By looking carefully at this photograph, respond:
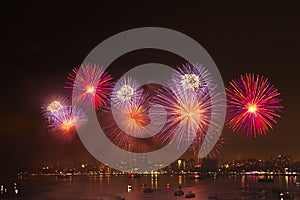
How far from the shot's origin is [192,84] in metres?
35.3

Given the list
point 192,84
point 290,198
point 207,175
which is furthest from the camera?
point 207,175

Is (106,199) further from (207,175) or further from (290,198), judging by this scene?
(207,175)

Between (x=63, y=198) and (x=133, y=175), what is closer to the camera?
(x=63, y=198)

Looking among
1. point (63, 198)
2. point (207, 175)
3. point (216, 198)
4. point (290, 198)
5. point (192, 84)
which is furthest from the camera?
point (207, 175)

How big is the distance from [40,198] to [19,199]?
3.99 metres

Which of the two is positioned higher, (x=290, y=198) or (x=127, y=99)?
(x=127, y=99)

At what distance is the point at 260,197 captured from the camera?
64.1m

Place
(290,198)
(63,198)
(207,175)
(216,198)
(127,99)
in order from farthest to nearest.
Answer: (207,175), (63,198), (216,198), (290,198), (127,99)

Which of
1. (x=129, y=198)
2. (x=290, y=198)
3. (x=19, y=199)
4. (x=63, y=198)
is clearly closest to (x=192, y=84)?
(x=290, y=198)

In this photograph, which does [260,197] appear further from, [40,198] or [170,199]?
[40,198]

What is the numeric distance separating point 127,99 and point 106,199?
28.7 metres

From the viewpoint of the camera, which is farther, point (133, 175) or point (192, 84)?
point (133, 175)

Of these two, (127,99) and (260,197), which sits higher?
(127,99)

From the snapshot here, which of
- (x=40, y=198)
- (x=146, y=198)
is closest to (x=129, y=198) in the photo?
(x=146, y=198)
